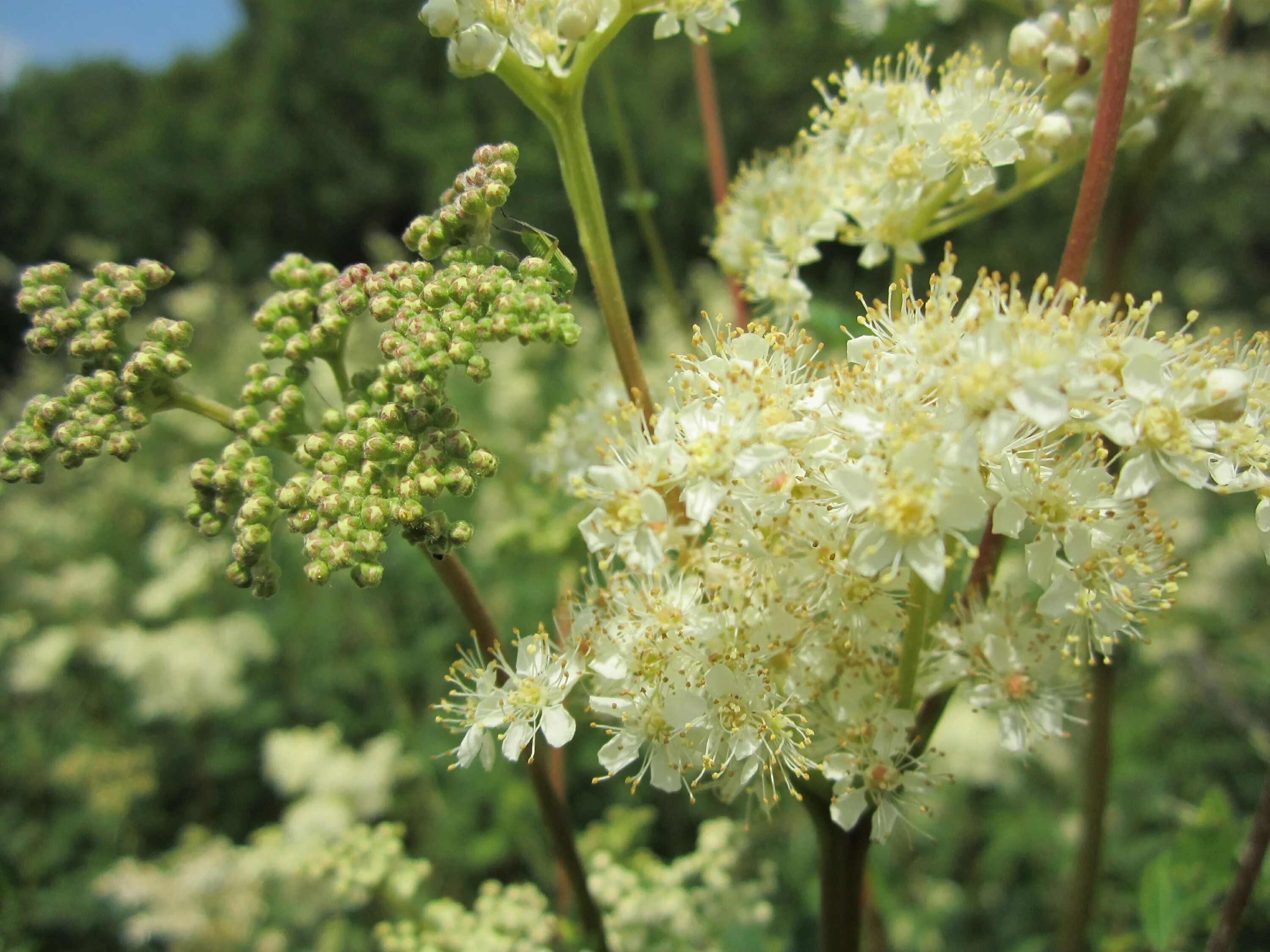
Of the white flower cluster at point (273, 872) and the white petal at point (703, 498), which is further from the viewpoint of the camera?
the white flower cluster at point (273, 872)

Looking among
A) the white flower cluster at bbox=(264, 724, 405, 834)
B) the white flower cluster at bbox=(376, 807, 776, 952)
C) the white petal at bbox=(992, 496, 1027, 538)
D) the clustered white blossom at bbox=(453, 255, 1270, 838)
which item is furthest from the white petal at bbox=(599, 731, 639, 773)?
the white flower cluster at bbox=(264, 724, 405, 834)

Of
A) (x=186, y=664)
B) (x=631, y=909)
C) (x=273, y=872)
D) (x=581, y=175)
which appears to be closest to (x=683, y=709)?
(x=581, y=175)

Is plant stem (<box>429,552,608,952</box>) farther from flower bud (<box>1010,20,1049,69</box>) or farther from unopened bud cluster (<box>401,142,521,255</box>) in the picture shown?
flower bud (<box>1010,20,1049,69</box>)

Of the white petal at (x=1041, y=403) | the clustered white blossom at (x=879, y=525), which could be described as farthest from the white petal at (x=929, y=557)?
the white petal at (x=1041, y=403)

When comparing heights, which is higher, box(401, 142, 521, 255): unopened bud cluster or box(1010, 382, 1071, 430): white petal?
box(401, 142, 521, 255): unopened bud cluster

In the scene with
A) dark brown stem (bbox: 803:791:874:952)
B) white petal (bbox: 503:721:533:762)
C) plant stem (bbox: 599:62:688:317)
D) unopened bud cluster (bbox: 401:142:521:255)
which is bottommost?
dark brown stem (bbox: 803:791:874:952)

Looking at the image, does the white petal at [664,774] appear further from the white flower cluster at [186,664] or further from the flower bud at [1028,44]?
the white flower cluster at [186,664]
